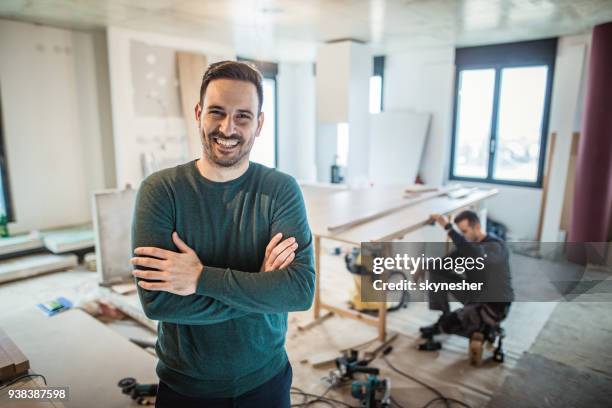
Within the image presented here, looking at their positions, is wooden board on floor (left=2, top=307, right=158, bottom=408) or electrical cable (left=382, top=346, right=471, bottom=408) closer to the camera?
wooden board on floor (left=2, top=307, right=158, bottom=408)

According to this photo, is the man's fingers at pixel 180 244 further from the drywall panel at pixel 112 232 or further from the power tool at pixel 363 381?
the drywall panel at pixel 112 232

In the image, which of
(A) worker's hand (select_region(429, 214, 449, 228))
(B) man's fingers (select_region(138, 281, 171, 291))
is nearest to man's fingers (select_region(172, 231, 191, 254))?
(B) man's fingers (select_region(138, 281, 171, 291))

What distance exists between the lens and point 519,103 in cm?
554

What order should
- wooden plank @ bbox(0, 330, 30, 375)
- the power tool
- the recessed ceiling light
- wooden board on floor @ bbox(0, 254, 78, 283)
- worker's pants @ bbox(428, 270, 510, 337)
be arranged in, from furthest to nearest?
wooden board on floor @ bbox(0, 254, 78, 283)
the recessed ceiling light
worker's pants @ bbox(428, 270, 510, 337)
the power tool
wooden plank @ bbox(0, 330, 30, 375)

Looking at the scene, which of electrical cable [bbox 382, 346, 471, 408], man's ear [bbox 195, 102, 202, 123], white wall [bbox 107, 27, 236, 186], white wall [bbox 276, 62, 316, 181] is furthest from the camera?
white wall [bbox 276, 62, 316, 181]

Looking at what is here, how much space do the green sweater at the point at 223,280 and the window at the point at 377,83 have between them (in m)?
5.59

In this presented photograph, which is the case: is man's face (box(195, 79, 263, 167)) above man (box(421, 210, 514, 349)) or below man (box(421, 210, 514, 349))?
above

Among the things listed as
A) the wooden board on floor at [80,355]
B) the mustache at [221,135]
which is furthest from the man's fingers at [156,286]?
the wooden board on floor at [80,355]

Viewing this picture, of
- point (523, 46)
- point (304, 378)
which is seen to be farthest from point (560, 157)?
point (304, 378)

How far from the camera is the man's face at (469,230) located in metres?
2.95

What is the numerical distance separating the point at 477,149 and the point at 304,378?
178 inches

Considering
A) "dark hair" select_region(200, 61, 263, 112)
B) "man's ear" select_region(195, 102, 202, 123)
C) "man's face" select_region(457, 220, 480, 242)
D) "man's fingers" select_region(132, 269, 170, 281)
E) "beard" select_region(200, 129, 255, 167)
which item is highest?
"dark hair" select_region(200, 61, 263, 112)

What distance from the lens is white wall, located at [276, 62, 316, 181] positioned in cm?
707

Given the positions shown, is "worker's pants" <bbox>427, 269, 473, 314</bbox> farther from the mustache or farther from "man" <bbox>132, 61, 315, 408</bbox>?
the mustache
